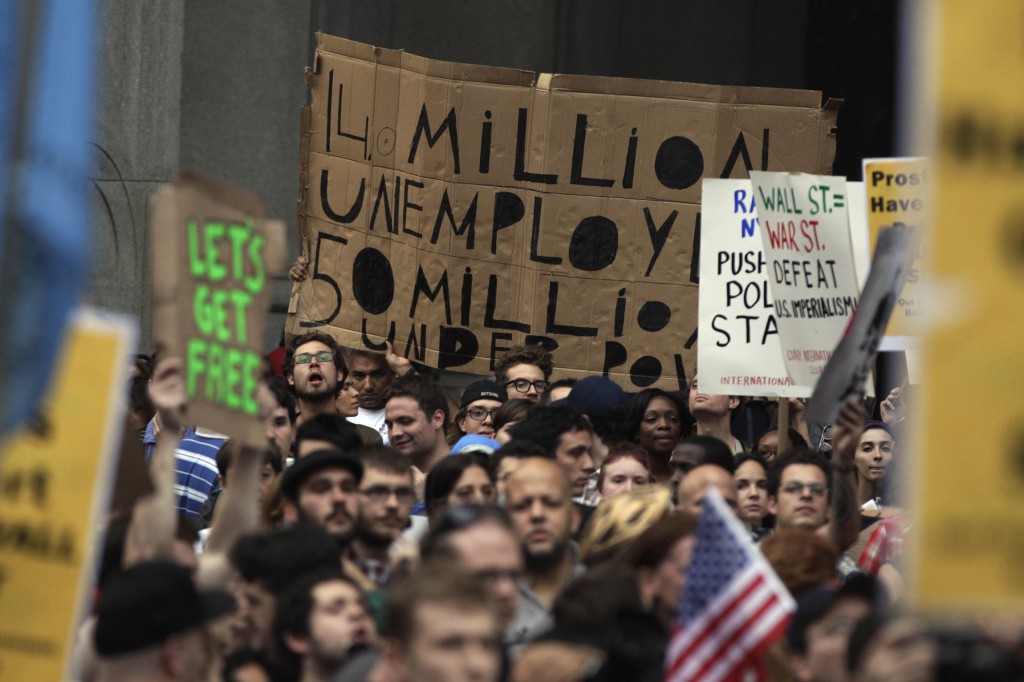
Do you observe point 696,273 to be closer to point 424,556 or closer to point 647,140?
point 647,140

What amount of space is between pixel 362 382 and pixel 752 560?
6.23 meters

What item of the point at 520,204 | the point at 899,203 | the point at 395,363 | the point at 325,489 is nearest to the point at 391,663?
the point at 325,489

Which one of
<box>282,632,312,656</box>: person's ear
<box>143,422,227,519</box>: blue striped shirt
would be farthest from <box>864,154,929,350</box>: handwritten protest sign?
<box>282,632,312,656</box>: person's ear

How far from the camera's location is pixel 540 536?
218 inches

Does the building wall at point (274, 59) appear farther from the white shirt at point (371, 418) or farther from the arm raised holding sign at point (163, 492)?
the arm raised holding sign at point (163, 492)

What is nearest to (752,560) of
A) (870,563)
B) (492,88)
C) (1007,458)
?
(1007,458)

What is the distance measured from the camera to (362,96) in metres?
11.1

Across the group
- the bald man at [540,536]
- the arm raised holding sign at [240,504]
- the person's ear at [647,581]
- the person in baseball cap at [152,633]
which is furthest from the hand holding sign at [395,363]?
the person in baseball cap at [152,633]

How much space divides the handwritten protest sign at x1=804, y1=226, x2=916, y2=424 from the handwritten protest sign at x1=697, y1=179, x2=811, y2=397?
119 inches

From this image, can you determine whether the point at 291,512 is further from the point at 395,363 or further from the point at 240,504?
the point at 395,363

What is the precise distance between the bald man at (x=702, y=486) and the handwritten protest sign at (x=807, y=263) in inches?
72.2

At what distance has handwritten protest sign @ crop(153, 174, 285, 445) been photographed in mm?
5367

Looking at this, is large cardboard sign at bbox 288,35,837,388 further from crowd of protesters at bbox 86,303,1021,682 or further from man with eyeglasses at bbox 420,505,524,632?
man with eyeglasses at bbox 420,505,524,632

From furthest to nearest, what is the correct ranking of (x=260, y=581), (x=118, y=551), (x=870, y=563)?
(x=870, y=563)
(x=118, y=551)
(x=260, y=581)
